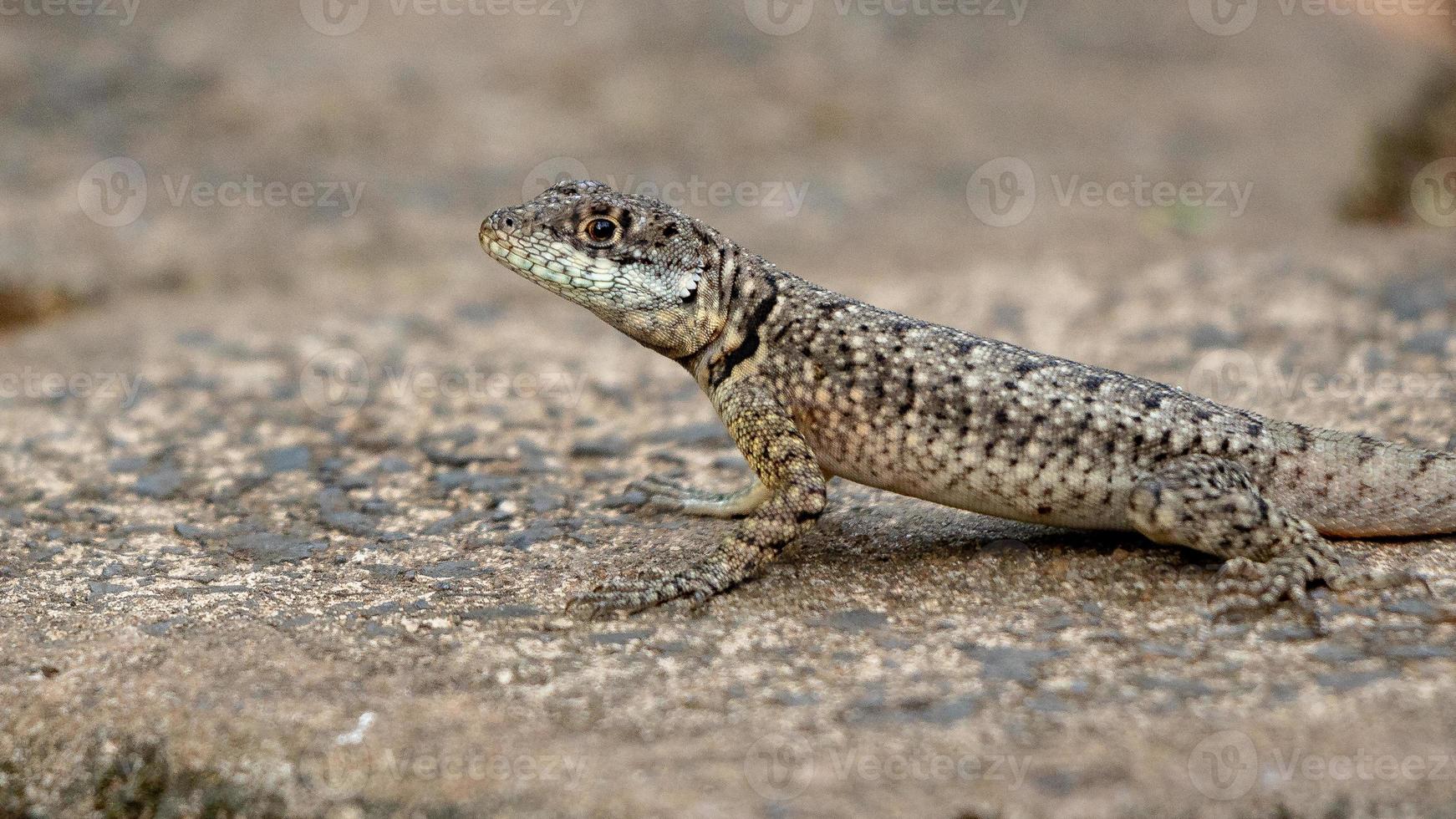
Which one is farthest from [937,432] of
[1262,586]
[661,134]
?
[661,134]

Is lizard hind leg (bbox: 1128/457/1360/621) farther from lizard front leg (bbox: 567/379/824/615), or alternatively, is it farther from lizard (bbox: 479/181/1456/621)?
lizard front leg (bbox: 567/379/824/615)

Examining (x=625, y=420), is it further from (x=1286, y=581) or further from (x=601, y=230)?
(x=1286, y=581)

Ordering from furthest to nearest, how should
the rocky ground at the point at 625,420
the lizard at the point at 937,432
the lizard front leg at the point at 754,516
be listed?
the lizard front leg at the point at 754,516, the lizard at the point at 937,432, the rocky ground at the point at 625,420

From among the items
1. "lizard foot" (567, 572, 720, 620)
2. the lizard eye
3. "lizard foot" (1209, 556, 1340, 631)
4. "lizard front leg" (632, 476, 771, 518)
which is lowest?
"lizard foot" (567, 572, 720, 620)

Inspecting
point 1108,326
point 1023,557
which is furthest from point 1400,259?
point 1023,557

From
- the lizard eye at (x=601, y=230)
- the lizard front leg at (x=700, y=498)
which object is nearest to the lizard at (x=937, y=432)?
the lizard eye at (x=601, y=230)

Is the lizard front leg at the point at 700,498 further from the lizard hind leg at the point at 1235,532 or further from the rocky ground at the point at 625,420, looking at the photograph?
the lizard hind leg at the point at 1235,532

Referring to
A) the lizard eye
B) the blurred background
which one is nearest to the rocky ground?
the blurred background
